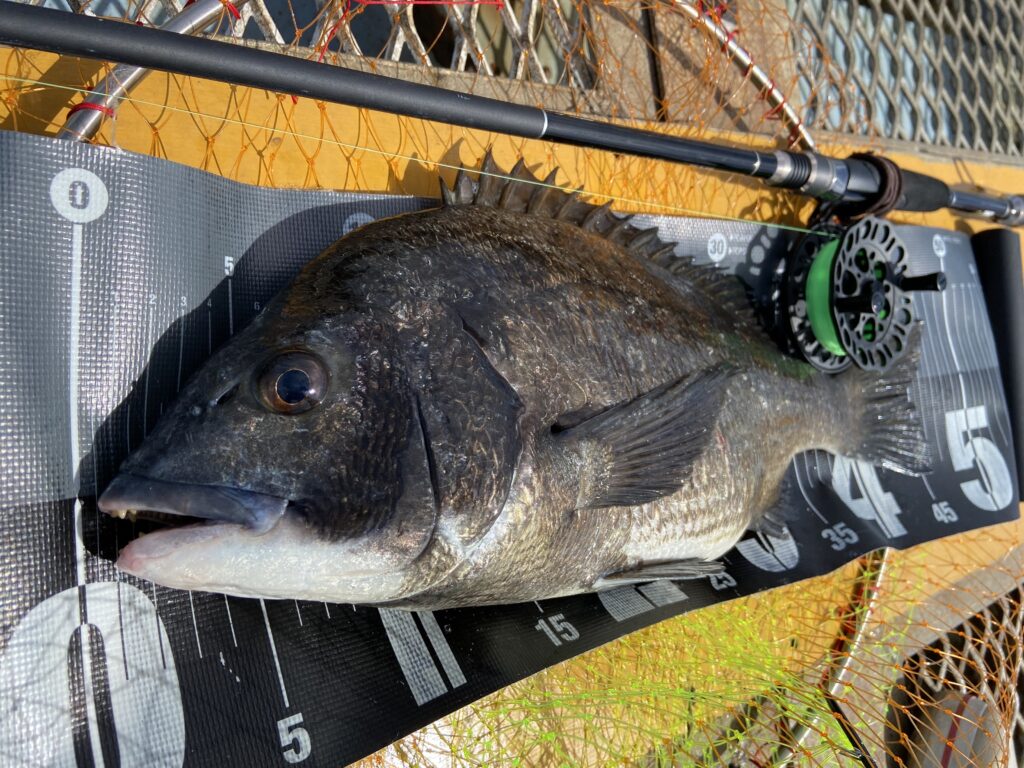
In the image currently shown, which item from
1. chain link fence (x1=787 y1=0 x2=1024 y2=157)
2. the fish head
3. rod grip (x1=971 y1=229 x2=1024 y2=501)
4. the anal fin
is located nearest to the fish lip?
the fish head

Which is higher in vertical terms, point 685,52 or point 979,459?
point 685,52

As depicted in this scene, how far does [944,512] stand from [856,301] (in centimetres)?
137

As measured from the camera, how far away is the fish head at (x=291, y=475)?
119 cm

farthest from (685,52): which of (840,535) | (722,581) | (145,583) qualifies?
(145,583)

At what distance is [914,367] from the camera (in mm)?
2854

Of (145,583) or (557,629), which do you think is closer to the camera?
(145,583)

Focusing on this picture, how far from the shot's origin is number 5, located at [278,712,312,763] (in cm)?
151

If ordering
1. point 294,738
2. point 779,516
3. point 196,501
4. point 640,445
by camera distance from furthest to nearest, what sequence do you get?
→ point 779,516 → point 640,445 → point 294,738 → point 196,501

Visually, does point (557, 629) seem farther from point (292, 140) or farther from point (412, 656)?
point (292, 140)

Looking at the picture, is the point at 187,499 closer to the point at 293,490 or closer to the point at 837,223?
the point at 293,490

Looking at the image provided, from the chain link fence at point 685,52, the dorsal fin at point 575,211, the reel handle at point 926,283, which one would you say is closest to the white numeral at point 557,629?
the dorsal fin at point 575,211

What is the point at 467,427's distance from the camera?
4.69 ft

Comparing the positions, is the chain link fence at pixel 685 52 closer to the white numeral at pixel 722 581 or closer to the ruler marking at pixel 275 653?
the ruler marking at pixel 275 653

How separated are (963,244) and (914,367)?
1.23m
